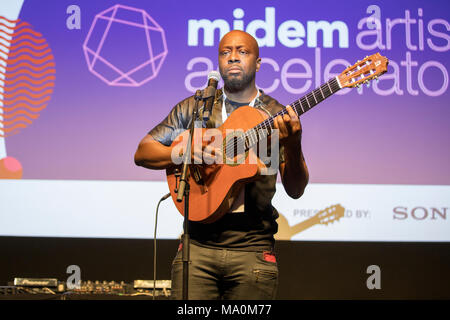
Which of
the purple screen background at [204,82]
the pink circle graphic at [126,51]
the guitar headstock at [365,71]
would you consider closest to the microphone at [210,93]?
the guitar headstock at [365,71]

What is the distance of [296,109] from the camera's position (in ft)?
8.81

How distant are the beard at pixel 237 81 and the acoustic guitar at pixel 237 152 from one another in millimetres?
176

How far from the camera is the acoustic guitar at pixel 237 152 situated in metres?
2.53

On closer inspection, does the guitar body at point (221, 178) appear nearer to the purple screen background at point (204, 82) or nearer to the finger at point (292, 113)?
the finger at point (292, 113)

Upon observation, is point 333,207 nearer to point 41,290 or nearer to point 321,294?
point 321,294

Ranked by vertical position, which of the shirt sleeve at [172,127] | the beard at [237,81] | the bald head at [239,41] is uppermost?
the bald head at [239,41]

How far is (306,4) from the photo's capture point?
4.35 m

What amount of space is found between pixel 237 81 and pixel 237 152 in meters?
0.43

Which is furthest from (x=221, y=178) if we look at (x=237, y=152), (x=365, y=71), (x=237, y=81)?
(x=365, y=71)

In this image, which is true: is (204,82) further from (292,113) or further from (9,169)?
(292,113)

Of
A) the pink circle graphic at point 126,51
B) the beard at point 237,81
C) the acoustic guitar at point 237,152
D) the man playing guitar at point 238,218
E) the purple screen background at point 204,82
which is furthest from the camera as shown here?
the pink circle graphic at point 126,51
